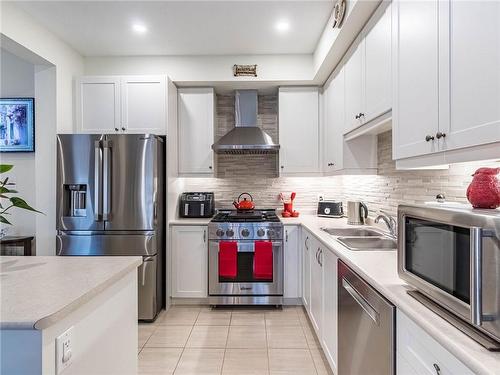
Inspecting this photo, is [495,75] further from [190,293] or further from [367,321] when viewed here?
[190,293]

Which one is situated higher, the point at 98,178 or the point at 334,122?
the point at 334,122

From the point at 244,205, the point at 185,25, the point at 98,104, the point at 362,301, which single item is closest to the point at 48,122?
the point at 98,104

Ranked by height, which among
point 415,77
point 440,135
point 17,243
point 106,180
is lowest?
point 17,243

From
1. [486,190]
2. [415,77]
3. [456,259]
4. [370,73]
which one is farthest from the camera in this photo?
[370,73]

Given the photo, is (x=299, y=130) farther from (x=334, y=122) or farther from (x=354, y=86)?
(x=354, y=86)

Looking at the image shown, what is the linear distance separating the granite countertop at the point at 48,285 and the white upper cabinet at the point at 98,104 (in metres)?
1.99

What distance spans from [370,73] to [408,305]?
5.00 feet

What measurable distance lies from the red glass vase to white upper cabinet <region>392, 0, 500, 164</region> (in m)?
0.08

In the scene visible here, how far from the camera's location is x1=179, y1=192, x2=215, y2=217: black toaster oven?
136 inches

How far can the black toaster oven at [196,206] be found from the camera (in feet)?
11.4

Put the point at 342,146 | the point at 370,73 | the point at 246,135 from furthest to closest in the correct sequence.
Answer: the point at 246,135
the point at 342,146
the point at 370,73

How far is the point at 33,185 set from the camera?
10.7 feet

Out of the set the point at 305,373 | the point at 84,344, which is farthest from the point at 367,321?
the point at 84,344

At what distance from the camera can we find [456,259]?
869 millimetres
